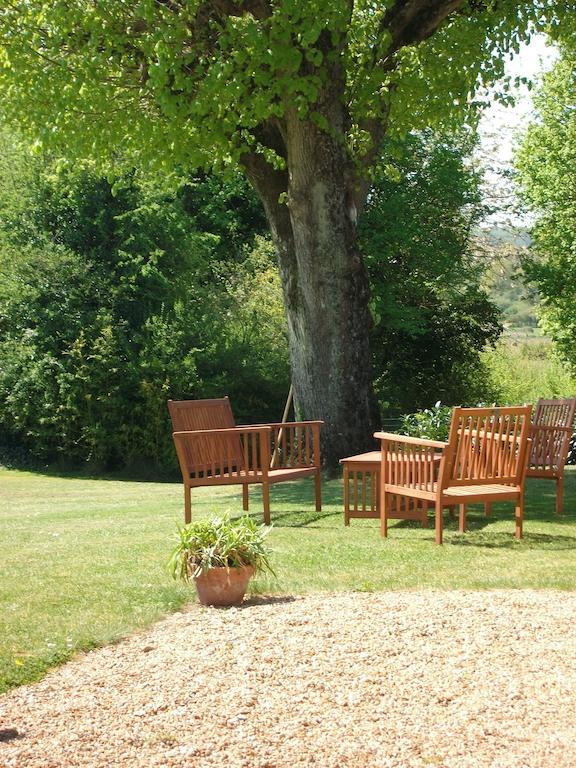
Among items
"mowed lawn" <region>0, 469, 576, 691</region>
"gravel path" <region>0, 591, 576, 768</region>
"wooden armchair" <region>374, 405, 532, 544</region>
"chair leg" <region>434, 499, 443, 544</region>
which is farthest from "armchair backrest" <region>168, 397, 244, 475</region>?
"gravel path" <region>0, 591, 576, 768</region>

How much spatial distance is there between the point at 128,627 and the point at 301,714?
5.84 ft

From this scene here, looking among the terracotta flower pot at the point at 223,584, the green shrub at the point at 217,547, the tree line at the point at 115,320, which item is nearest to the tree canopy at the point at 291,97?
the tree line at the point at 115,320

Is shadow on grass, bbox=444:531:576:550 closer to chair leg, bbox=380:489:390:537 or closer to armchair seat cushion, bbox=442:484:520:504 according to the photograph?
armchair seat cushion, bbox=442:484:520:504

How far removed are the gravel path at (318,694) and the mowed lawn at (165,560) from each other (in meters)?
0.39

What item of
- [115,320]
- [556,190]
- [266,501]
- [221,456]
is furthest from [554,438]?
[556,190]

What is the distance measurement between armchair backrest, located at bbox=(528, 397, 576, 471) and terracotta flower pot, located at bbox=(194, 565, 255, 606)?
16.5 feet

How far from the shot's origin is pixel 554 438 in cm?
1059

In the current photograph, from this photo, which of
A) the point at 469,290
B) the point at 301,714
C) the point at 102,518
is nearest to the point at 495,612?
the point at 301,714

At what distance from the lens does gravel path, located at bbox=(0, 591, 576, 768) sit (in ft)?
12.9

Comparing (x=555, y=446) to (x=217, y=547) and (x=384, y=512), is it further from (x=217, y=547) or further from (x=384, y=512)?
(x=217, y=547)

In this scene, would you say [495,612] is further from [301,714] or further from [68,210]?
[68,210]

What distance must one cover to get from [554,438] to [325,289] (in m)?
4.74

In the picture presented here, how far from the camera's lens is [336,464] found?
48.0 feet

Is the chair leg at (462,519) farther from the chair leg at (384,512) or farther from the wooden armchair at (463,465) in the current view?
the chair leg at (384,512)
